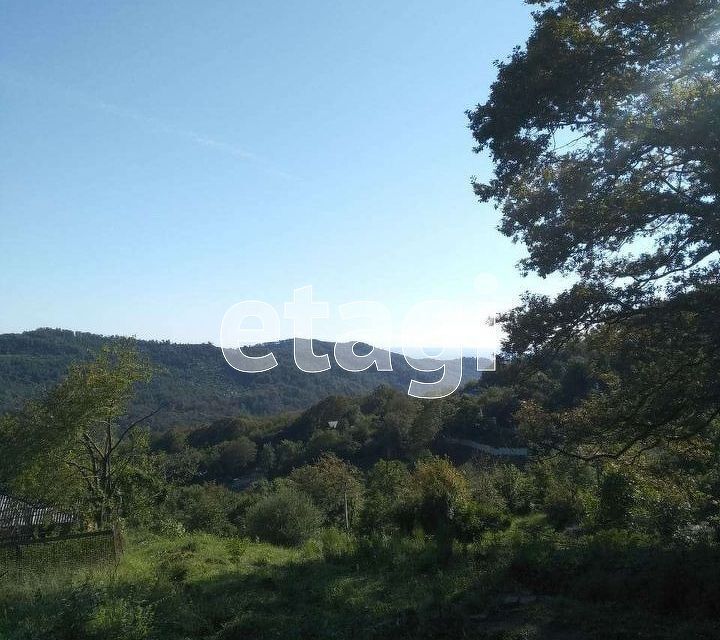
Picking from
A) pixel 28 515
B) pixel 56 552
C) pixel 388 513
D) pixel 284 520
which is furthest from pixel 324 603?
pixel 28 515

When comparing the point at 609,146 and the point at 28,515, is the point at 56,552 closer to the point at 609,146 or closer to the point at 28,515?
the point at 28,515

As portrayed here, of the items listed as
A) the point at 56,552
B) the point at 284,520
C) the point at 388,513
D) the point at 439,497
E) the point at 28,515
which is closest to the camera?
the point at 56,552

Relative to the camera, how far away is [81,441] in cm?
1394

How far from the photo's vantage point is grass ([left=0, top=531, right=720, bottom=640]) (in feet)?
19.8

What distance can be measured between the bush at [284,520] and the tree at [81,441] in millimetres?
4743

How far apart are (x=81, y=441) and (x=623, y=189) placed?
13143 mm

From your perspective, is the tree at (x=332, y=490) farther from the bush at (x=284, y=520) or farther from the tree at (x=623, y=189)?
the tree at (x=623, y=189)

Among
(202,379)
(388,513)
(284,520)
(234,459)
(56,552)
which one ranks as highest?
(202,379)

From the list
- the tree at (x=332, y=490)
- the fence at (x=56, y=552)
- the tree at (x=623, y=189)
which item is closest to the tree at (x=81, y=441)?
the fence at (x=56, y=552)

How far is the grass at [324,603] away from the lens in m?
6.02

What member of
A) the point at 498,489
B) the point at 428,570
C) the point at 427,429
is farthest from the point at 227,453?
the point at 428,570

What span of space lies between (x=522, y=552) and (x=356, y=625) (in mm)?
3066

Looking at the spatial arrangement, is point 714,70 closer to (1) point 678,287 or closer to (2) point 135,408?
(1) point 678,287

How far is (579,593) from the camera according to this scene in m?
7.02
